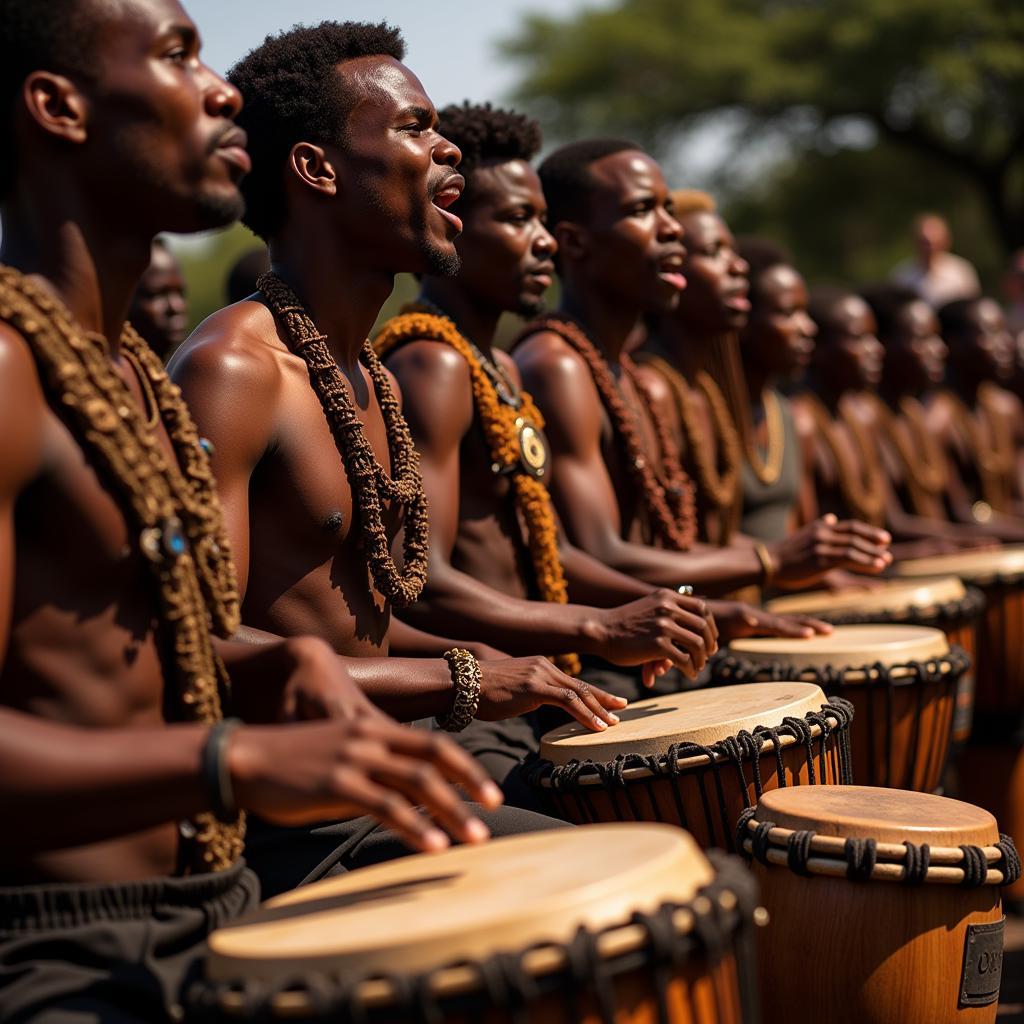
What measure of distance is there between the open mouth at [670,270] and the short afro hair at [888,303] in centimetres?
387

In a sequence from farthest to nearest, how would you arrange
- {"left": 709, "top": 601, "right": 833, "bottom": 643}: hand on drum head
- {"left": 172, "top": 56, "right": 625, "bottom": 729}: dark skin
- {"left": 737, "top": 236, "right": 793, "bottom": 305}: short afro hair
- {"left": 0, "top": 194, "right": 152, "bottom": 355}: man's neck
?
{"left": 737, "top": 236, "right": 793, "bottom": 305}: short afro hair → {"left": 709, "top": 601, "right": 833, "bottom": 643}: hand on drum head → {"left": 172, "top": 56, "right": 625, "bottom": 729}: dark skin → {"left": 0, "top": 194, "right": 152, "bottom": 355}: man's neck

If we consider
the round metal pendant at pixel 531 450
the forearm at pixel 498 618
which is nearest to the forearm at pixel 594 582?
the round metal pendant at pixel 531 450

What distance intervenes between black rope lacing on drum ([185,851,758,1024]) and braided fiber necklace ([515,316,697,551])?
9.80 feet

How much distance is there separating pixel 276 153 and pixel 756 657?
199cm

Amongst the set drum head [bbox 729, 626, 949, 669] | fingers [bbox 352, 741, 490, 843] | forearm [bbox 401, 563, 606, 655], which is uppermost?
fingers [bbox 352, 741, 490, 843]

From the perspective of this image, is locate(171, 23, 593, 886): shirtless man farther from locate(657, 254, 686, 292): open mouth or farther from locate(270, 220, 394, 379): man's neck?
locate(657, 254, 686, 292): open mouth

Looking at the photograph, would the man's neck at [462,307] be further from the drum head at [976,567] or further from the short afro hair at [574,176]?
the drum head at [976,567]

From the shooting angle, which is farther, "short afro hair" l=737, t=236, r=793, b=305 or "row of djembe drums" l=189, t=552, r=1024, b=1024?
"short afro hair" l=737, t=236, r=793, b=305

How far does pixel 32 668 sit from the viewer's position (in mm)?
2262

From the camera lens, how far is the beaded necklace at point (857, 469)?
7.33 m

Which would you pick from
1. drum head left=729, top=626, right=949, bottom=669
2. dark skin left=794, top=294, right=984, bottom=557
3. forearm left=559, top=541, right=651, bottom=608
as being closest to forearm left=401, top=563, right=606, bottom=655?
forearm left=559, top=541, right=651, bottom=608

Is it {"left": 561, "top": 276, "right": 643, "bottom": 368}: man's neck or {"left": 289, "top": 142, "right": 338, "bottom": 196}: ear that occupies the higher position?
{"left": 289, "top": 142, "right": 338, "bottom": 196}: ear

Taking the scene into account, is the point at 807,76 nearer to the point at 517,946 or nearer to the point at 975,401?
the point at 975,401

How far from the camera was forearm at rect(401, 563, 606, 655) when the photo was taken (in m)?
3.85
